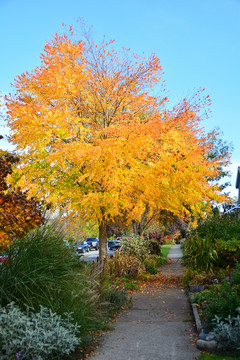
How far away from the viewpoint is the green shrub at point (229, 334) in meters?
5.83

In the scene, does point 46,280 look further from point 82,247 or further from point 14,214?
point 82,247

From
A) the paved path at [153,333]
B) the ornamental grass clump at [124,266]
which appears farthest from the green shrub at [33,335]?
the ornamental grass clump at [124,266]

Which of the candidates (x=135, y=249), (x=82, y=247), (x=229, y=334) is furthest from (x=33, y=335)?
(x=82, y=247)

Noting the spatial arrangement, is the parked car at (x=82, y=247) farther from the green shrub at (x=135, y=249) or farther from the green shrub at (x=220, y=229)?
the green shrub at (x=220, y=229)

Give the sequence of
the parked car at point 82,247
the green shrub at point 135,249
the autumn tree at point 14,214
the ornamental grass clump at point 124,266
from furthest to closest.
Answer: the green shrub at point 135,249 < the ornamental grass clump at point 124,266 < the parked car at point 82,247 < the autumn tree at point 14,214

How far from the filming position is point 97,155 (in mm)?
10766

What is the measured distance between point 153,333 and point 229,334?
206 centimetres

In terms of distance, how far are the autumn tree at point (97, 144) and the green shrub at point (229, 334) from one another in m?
5.45

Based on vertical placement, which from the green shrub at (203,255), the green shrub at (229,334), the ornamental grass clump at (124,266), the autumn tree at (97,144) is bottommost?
the green shrub at (229,334)

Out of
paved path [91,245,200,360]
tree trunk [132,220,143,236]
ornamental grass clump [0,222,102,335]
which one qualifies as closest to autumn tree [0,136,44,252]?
ornamental grass clump [0,222,102,335]

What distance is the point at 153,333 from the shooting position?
24.5 feet

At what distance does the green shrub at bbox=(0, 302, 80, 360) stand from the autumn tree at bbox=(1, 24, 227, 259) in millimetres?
5523

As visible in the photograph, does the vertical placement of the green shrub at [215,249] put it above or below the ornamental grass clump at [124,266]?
above

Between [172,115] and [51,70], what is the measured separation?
16.7ft
